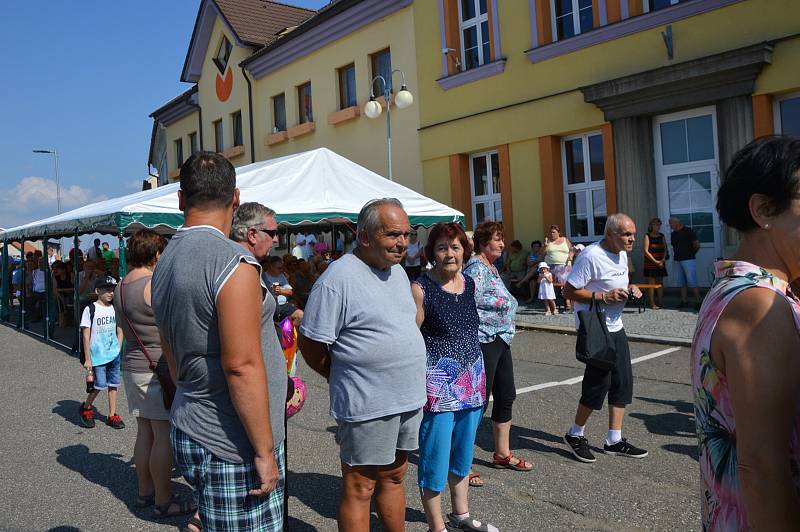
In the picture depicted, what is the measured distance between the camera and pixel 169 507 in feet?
13.1

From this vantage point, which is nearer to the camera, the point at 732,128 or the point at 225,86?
the point at 732,128

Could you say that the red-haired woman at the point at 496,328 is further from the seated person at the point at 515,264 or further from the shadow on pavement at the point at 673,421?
the seated person at the point at 515,264

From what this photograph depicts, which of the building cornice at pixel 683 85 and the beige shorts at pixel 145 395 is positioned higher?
the building cornice at pixel 683 85

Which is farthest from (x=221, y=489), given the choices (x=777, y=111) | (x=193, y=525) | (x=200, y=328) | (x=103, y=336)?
(x=777, y=111)

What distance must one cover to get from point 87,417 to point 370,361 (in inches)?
177

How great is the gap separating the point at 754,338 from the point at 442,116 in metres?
15.1

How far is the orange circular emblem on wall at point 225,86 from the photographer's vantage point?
23.8 metres

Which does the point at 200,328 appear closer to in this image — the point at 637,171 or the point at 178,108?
the point at 637,171

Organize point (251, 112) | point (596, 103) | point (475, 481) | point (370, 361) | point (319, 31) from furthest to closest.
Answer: point (251, 112), point (319, 31), point (596, 103), point (475, 481), point (370, 361)

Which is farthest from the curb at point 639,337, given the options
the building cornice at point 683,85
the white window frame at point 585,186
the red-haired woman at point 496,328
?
the red-haired woman at point 496,328

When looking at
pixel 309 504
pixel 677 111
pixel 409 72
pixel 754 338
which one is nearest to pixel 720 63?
pixel 677 111

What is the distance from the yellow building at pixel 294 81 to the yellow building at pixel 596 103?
1.20 meters

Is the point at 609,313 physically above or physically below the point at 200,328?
below

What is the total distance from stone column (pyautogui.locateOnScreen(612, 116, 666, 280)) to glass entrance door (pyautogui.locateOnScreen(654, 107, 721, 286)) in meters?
0.15
